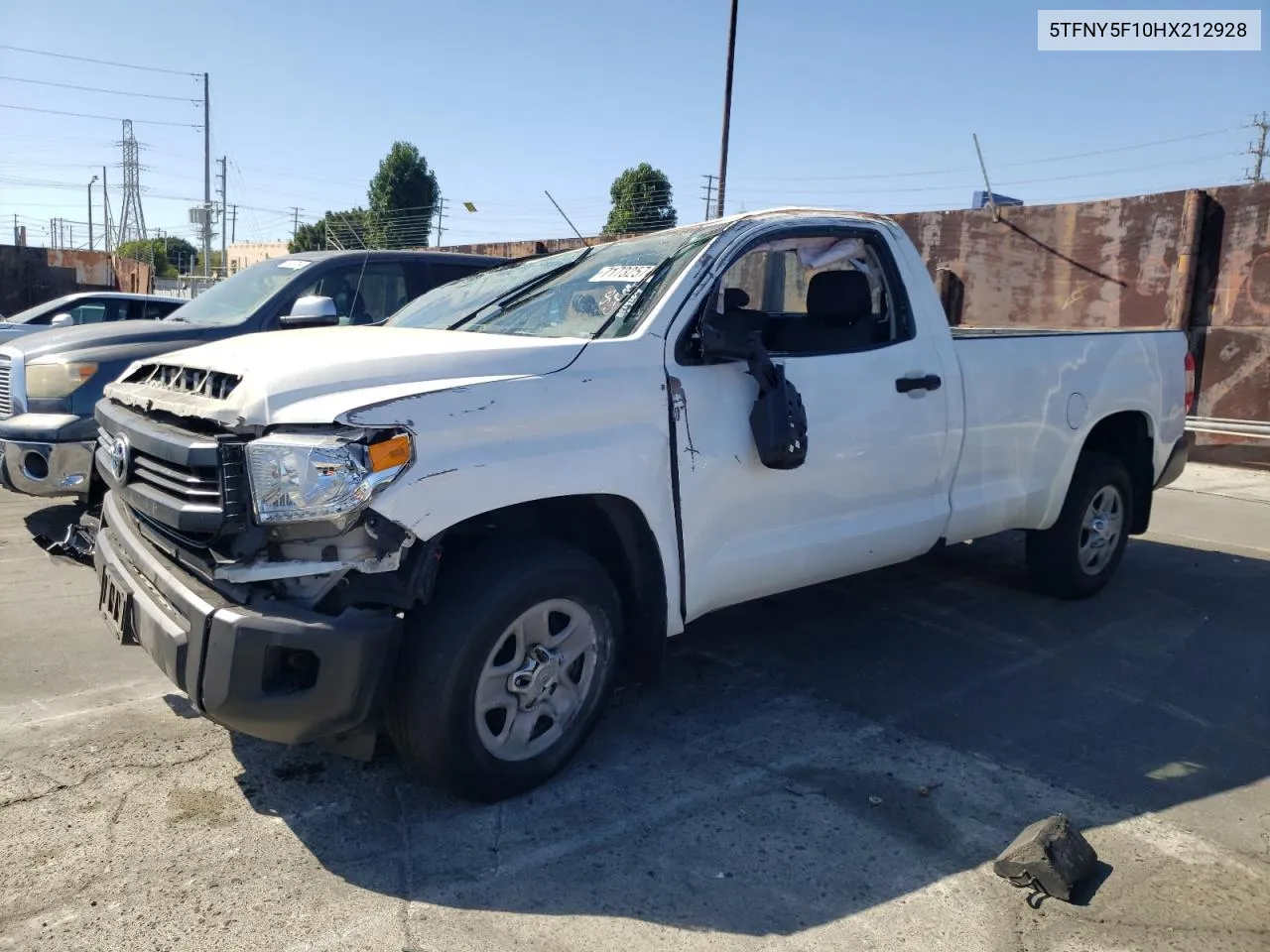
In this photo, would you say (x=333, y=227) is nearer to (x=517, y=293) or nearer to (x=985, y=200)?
(x=985, y=200)

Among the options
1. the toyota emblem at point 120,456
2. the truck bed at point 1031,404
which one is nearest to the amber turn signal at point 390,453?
the toyota emblem at point 120,456

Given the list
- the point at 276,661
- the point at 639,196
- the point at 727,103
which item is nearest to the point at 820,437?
the point at 276,661

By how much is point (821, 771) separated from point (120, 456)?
2.65 m

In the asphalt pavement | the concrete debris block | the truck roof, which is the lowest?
the asphalt pavement

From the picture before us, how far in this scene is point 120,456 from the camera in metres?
3.38

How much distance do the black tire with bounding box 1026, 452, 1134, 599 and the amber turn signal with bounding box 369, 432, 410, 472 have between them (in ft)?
13.0

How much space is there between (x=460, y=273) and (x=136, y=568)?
523 centimetres

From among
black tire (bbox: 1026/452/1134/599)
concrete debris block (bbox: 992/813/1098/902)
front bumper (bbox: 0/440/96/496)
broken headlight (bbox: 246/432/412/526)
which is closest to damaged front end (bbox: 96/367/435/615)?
broken headlight (bbox: 246/432/412/526)

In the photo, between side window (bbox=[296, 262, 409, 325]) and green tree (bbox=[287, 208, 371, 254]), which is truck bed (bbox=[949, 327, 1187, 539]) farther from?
green tree (bbox=[287, 208, 371, 254])

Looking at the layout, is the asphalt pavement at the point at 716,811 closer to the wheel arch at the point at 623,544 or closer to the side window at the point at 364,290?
the wheel arch at the point at 623,544

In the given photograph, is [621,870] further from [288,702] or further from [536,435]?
[536,435]

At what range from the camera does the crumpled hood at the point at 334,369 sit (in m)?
2.89

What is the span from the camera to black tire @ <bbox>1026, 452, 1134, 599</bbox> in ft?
18.1

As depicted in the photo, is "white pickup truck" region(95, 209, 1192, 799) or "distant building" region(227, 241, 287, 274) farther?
"distant building" region(227, 241, 287, 274)
